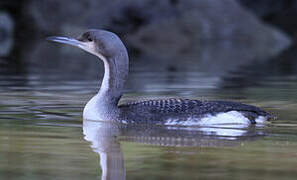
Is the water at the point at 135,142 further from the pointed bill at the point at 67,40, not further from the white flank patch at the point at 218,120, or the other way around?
the pointed bill at the point at 67,40

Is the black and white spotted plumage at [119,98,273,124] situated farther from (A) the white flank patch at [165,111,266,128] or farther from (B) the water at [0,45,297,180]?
(B) the water at [0,45,297,180]

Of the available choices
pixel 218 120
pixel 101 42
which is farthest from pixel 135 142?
pixel 101 42

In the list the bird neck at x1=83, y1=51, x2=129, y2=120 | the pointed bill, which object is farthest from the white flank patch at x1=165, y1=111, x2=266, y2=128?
the pointed bill

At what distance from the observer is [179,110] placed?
332 inches

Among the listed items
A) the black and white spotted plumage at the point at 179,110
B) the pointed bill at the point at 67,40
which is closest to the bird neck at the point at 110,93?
the black and white spotted plumage at the point at 179,110

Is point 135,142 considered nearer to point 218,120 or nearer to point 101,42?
point 218,120

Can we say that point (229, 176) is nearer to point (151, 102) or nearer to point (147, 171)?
point (147, 171)

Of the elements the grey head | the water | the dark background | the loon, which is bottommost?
the water

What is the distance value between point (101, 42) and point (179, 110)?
4.05ft

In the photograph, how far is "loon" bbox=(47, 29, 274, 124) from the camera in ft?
27.7

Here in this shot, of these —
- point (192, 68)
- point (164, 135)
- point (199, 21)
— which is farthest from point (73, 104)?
point (199, 21)

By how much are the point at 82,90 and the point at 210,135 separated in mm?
4921

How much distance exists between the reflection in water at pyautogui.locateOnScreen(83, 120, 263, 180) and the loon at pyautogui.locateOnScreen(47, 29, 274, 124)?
12cm

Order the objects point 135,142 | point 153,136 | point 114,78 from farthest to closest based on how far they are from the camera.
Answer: point 114,78 < point 153,136 < point 135,142
